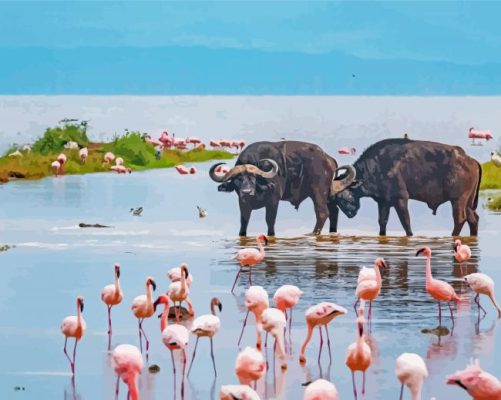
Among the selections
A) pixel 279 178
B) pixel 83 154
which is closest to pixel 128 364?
pixel 279 178

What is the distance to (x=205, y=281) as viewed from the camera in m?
15.6

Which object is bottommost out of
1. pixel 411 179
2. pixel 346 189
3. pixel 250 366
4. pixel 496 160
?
pixel 250 366

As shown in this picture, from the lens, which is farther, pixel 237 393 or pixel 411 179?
pixel 411 179

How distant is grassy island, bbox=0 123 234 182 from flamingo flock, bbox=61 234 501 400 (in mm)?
18295

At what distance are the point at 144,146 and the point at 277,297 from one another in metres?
25.6

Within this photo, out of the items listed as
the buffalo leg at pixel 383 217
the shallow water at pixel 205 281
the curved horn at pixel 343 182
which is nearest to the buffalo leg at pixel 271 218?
the shallow water at pixel 205 281

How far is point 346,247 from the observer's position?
18.7 metres

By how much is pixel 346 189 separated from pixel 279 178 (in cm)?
84

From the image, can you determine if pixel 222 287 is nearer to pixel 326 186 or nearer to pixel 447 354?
pixel 447 354

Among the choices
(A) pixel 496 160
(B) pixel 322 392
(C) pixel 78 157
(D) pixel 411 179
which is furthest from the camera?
(C) pixel 78 157

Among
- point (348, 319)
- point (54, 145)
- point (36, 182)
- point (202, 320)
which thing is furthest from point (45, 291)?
point (54, 145)

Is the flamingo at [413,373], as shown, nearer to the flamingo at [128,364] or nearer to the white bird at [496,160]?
the flamingo at [128,364]

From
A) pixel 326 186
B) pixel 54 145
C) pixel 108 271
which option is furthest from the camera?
pixel 54 145

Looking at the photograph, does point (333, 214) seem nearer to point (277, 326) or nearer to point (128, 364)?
point (277, 326)
